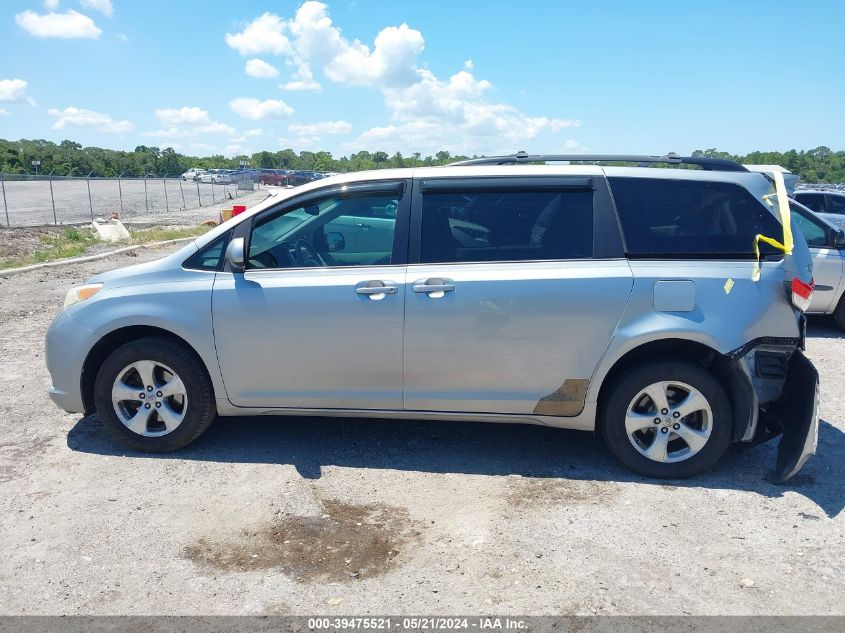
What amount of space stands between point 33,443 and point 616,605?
13.4ft

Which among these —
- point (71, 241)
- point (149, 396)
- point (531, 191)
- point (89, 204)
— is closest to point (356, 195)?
point (531, 191)

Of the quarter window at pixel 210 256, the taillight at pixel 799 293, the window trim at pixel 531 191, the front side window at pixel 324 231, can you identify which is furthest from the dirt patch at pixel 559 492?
the quarter window at pixel 210 256

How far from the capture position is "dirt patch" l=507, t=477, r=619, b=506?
424 centimetres

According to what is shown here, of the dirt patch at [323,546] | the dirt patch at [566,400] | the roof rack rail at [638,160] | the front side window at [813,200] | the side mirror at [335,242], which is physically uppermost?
the roof rack rail at [638,160]

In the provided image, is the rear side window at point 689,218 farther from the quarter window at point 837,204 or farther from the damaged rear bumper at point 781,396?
the quarter window at point 837,204

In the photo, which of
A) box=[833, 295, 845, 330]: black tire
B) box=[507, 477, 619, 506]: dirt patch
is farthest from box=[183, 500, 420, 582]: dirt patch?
box=[833, 295, 845, 330]: black tire

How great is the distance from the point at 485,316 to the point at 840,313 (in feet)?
21.4

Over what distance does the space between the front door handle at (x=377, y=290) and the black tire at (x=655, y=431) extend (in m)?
1.55

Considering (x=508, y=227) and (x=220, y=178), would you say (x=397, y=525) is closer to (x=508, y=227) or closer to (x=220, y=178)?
(x=508, y=227)

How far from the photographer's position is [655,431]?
4.50 m

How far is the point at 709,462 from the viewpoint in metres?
4.47

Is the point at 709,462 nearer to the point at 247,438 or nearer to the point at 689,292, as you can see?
the point at 689,292

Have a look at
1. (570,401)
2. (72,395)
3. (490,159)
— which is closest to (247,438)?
(72,395)

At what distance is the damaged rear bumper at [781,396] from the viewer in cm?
434
